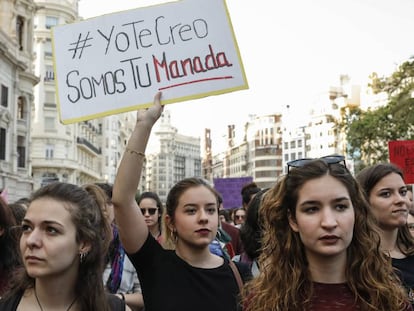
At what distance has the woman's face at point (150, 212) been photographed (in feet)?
21.6

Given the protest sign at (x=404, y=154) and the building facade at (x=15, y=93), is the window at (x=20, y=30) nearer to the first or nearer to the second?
the building facade at (x=15, y=93)

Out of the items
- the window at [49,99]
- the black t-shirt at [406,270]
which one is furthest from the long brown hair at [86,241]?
the window at [49,99]

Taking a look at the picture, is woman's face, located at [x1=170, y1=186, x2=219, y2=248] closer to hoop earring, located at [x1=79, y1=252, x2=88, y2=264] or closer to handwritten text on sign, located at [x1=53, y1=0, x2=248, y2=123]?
handwritten text on sign, located at [x1=53, y1=0, x2=248, y2=123]

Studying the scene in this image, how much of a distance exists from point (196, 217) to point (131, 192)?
1.90 ft

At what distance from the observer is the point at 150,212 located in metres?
6.62

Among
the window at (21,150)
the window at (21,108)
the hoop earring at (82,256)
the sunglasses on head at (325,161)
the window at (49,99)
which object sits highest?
the window at (49,99)

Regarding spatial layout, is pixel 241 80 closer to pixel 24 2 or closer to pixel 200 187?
pixel 200 187

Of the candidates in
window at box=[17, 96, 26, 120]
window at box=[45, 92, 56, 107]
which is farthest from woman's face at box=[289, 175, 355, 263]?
window at box=[45, 92, 56, 107]

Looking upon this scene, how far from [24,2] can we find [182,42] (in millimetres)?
38570

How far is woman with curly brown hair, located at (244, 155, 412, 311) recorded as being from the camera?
8.83 feet

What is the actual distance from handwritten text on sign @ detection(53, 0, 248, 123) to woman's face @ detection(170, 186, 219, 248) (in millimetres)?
596

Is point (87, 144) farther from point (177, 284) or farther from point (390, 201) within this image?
point (177, 284)

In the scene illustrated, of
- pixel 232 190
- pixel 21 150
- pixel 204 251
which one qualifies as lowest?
pixel 204 251

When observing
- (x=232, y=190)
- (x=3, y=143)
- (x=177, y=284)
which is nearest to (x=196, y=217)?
(x=177, y=284)
